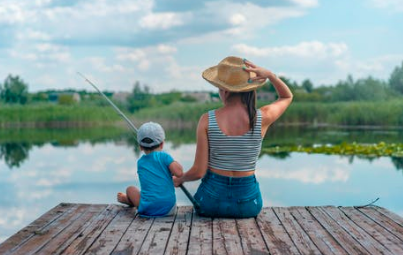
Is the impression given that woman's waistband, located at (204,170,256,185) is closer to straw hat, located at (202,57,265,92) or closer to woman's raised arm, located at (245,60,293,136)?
woman's raised arm, located at (245,60,293,136)

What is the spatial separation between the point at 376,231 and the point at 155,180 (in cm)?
128

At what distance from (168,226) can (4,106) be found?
1797 centimetres

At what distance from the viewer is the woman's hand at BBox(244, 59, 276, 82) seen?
3.48 m

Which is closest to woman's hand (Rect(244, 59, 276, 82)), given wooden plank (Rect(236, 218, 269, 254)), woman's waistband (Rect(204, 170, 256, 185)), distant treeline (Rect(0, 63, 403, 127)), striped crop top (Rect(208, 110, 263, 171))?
striped crop top (Rect(208, 110, 263, 171))

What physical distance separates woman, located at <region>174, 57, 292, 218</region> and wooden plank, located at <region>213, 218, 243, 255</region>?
104mm

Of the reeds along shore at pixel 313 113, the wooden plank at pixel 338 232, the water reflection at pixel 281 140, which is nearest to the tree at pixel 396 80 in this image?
the reeds along shore at pixel 313 113

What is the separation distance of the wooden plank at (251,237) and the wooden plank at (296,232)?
171 millimetres

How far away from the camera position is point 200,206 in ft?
11.9

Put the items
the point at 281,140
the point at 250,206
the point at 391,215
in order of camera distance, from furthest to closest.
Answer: the point at 281,140
the point at 391,215
the point at 250,206

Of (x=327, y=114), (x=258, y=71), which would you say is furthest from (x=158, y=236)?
(x=327, y=114)

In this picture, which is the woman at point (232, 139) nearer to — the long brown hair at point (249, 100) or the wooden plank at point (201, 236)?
the long brown hair at point (249, 100)

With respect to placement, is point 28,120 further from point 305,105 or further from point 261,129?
point 261,129

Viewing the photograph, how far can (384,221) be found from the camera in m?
3.67

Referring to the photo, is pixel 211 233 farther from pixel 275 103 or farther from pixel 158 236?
pixel 275 103
